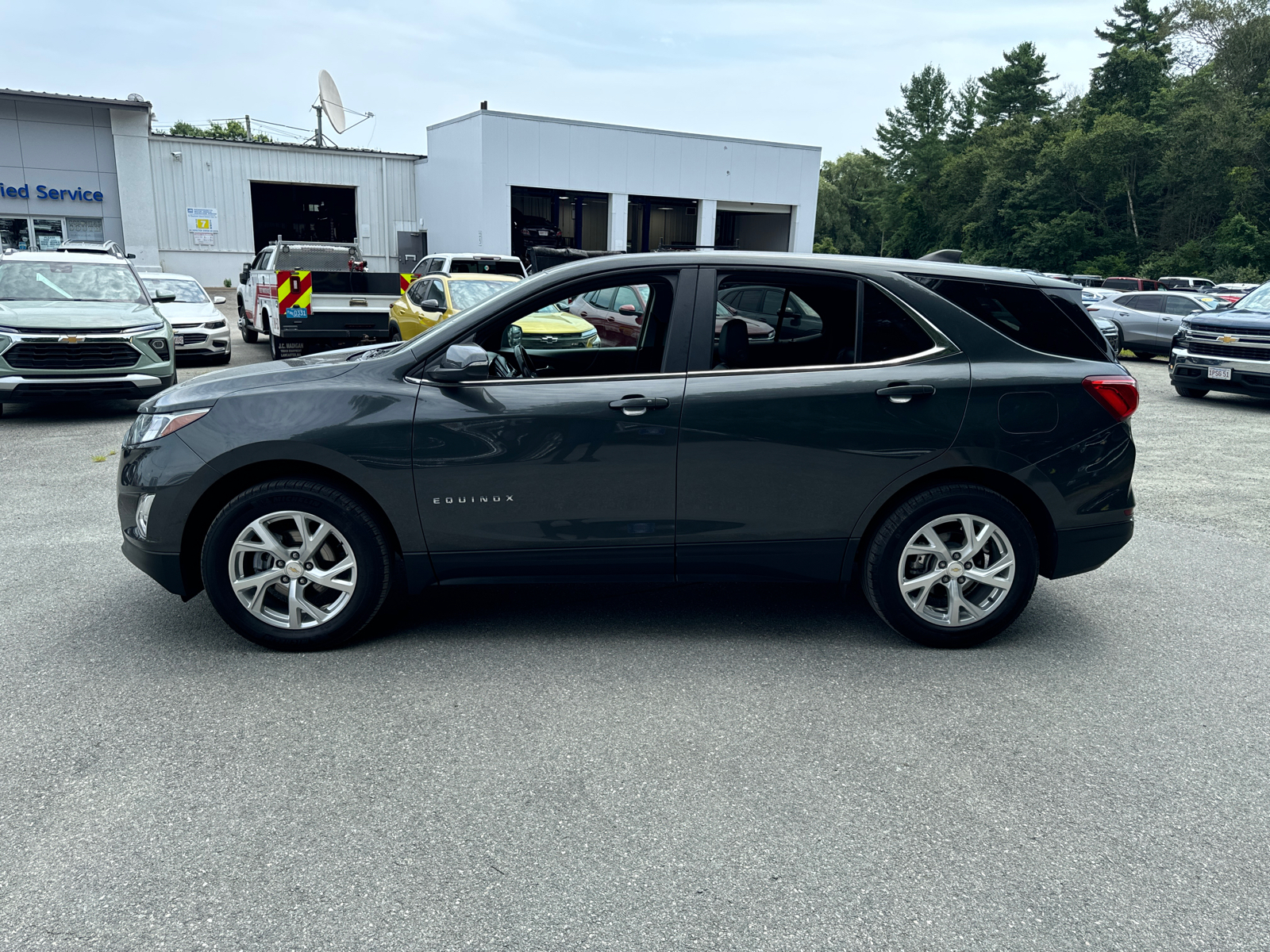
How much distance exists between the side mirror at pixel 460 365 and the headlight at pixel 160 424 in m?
1.04

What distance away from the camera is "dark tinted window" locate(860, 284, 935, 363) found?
4.35 metres

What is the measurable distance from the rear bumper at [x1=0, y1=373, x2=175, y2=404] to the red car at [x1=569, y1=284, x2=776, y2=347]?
291 inches

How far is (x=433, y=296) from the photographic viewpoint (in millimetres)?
15008

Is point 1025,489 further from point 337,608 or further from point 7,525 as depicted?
point 7,525

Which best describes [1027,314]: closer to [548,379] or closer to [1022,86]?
[548,379]

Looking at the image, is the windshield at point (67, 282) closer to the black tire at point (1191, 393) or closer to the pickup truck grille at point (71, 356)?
the pickup truck grille at point (71, 356)

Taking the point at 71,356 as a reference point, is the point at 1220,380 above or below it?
below

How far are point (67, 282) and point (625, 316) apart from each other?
9.43 m

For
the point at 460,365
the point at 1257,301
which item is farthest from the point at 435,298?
the point at 1257,301

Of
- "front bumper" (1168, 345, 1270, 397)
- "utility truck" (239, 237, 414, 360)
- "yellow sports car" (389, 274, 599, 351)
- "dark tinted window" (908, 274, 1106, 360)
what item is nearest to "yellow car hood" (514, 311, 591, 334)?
"dark tinted window" (908, 274, 1106, 360)

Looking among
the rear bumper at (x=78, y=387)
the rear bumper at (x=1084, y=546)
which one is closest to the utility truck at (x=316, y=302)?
the rear bumper at (x=78, y=387)

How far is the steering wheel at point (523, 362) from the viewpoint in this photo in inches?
179

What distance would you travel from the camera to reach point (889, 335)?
14.3 feet

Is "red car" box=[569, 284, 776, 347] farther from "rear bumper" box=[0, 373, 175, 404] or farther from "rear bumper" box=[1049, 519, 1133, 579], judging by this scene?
"rear bumper" box=[0, 373, 175, 404]
